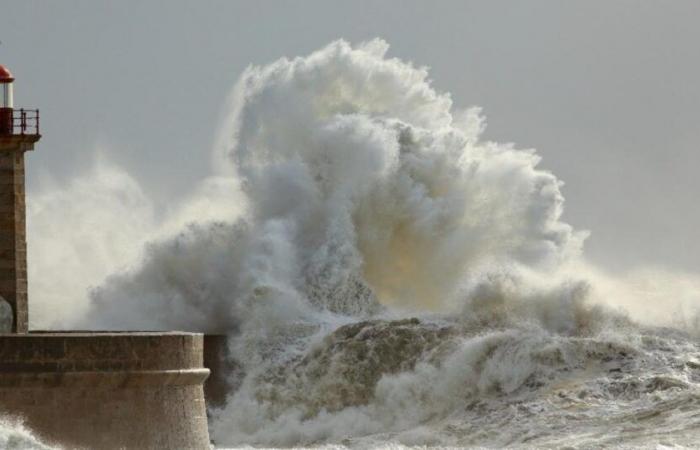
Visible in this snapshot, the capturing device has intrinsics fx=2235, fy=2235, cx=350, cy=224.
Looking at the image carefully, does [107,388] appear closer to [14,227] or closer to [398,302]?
[14,227]

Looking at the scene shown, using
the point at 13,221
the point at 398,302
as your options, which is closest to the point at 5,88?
the point at 13,221

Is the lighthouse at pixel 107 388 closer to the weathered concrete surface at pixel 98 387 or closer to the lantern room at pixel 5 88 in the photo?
the weathered concrete surface at pixel 98 387

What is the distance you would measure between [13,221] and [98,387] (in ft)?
8.81

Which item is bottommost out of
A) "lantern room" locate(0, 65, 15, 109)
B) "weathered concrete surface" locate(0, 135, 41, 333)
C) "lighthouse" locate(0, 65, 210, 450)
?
"lighthouse" locate(0, 65, 210, 450)

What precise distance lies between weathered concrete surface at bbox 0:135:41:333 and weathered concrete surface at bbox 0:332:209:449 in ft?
6.27

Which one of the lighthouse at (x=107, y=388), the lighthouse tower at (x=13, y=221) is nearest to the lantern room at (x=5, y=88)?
the lighthouse tower at (x=13, y=221)

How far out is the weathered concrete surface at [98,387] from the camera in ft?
56.0

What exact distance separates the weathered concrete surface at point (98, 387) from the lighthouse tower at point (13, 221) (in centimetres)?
189

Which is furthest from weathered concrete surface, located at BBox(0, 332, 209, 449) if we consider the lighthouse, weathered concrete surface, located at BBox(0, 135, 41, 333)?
weathered concrete surface, located at BBox(0, 135, 41, 333)

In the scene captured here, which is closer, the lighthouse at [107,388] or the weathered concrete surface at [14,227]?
the lighthouse at [107,388]

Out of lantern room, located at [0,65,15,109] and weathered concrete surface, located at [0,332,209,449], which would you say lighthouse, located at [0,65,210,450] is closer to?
weathered concrete surface, located at [0,332,209,449]

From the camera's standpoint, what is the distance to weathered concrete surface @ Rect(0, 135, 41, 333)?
1947 centimetres

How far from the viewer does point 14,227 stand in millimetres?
19500

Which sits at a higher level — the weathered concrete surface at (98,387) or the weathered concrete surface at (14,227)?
the weathered concrete surface at (14,227)
